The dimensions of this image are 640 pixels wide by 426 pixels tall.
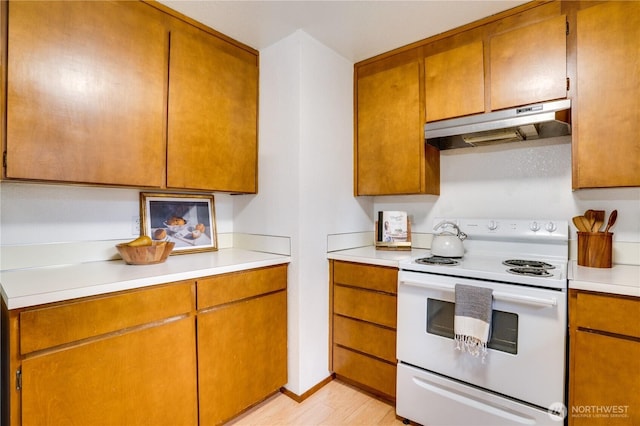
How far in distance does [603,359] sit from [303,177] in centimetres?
162

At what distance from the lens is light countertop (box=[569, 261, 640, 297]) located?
47.9 inches

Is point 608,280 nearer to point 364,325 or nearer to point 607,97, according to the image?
point 607,97

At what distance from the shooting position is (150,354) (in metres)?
1.36

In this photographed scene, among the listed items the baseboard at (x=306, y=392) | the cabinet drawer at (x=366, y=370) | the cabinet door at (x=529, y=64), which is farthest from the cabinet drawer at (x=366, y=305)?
the cabinet door at (x=529, y=64)

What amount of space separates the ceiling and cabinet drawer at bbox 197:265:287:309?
143 centimetres

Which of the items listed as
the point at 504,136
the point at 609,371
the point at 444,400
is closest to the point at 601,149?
the point at 504,136

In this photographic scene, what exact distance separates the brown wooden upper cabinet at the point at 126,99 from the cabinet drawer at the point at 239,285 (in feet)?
1.88

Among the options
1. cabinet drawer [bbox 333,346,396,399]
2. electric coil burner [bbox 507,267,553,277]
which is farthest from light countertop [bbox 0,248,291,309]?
electric coil burner [bbox 507,267,553,277]

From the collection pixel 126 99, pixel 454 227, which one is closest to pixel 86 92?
pixel 126 99

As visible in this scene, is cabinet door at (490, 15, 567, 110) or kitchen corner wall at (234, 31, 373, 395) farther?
kitchen corner wall at (234, 31, 373, 395)

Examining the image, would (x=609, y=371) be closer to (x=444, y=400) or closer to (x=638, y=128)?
(x=444, y=400)

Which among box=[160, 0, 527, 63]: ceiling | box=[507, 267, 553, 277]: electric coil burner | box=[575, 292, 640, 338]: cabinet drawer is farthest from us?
box=[160, 0, 527, 63]: ceiling

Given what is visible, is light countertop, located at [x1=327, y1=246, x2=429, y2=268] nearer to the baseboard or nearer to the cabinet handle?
the baseboard

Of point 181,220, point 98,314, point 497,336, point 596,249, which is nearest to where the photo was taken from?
point 98,314
